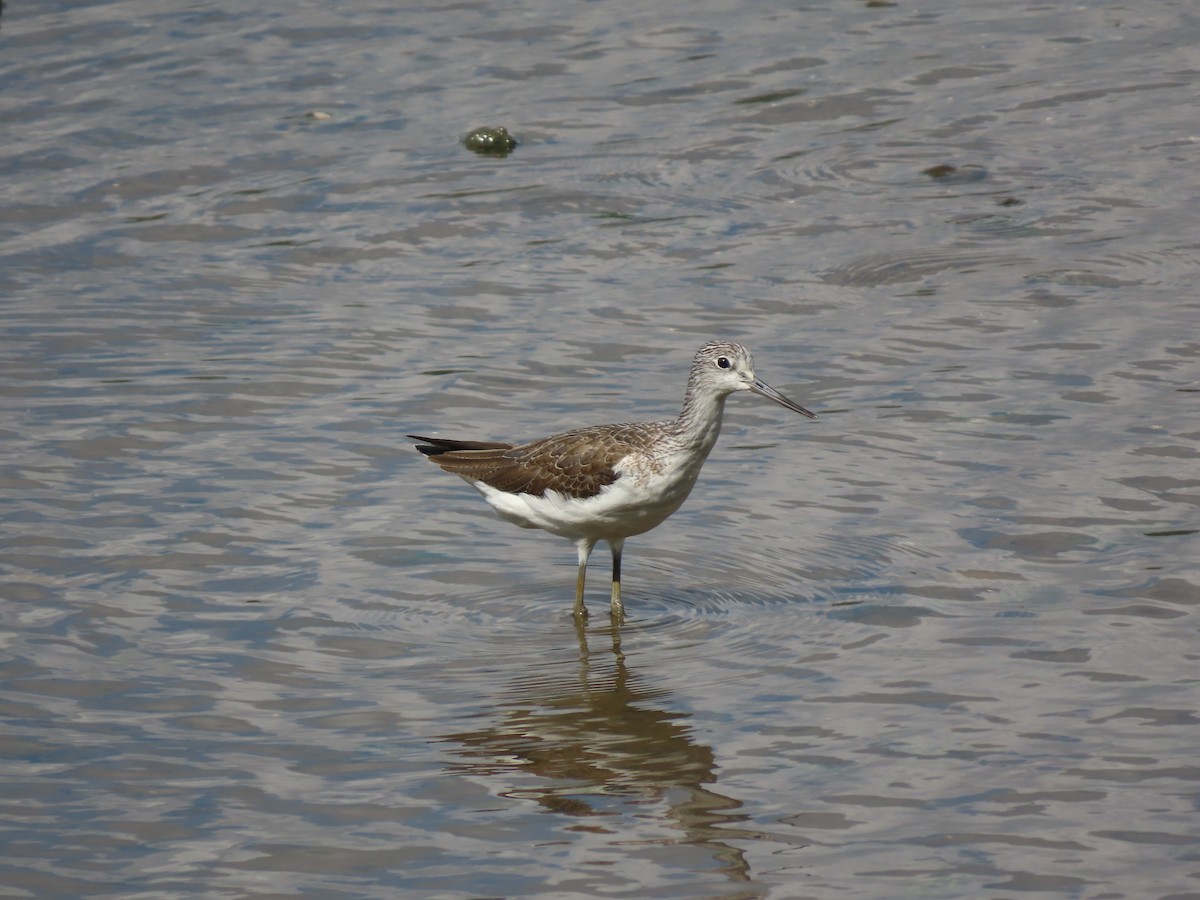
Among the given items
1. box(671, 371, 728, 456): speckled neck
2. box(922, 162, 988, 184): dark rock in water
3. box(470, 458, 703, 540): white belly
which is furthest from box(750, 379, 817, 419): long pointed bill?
box(922, 162, 988, 184): dark rock in water

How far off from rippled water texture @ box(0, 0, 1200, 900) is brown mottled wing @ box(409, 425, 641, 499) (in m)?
0.51

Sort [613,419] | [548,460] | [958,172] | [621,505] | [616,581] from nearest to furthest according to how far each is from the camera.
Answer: [621,505] → [616,581] → [548,460] → [613,419] → [958,172]

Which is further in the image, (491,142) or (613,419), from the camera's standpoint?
(491,142)

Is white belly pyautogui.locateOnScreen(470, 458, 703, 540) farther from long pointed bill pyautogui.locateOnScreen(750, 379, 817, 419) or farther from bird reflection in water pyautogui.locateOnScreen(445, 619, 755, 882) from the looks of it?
bird reflection in water pyautogui.locateOnScreen(445, 619, 755, 882)

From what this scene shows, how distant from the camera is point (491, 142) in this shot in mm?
16594

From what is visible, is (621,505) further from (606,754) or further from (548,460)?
(606,754)

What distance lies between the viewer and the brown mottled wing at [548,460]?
8844 millimetres

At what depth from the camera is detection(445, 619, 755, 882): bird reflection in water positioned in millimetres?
6625

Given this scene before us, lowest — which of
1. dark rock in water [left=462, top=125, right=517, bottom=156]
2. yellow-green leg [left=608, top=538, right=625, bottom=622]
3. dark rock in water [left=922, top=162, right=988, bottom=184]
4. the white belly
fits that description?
yellow-green leg [left=608, top=538, right=625, bottom=622]

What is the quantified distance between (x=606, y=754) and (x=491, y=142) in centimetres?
1043

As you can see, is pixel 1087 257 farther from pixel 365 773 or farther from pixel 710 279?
pixel 365 773

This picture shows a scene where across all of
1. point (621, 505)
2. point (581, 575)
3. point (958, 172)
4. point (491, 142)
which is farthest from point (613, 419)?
point (491, 142)

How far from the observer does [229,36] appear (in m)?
20.4

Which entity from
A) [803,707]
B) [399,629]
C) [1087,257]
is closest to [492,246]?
[1087,257]
